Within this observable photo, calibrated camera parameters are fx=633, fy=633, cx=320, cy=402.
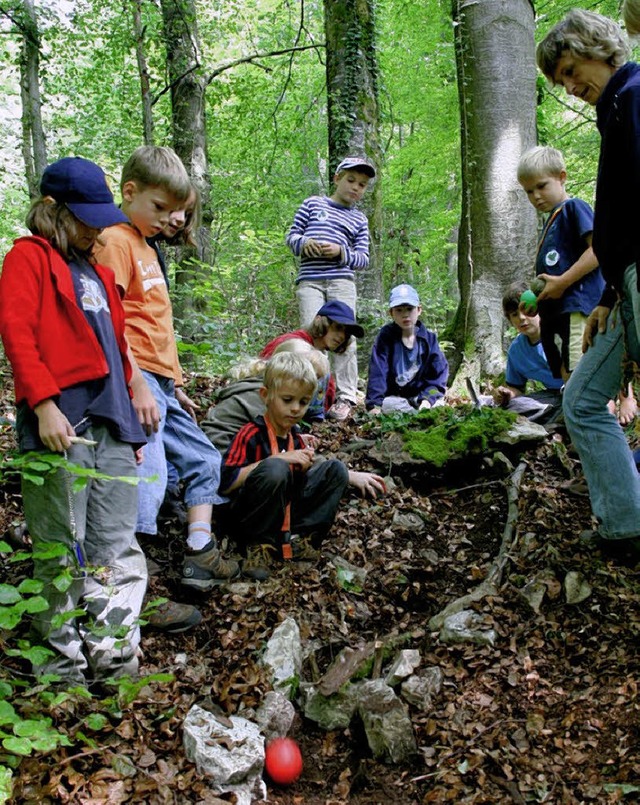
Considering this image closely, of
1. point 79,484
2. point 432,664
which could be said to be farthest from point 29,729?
point 432,664

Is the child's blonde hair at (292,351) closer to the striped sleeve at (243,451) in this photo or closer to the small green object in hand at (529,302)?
the striped sleeve at (243,451)

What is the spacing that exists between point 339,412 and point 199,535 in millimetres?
2520

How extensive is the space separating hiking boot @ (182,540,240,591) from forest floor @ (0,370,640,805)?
81mm

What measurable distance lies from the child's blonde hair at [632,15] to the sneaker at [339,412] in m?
3.62

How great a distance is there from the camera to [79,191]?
8.38ft

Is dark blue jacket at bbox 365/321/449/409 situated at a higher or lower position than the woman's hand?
lower

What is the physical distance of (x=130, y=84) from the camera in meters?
11.8

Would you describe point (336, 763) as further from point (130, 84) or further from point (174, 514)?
point (130, 84)

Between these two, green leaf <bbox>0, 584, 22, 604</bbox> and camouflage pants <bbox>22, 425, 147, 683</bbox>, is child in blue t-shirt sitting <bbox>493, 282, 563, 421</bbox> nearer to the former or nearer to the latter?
camouflage pants <bbox>22, 425, 147, 683</bbox>

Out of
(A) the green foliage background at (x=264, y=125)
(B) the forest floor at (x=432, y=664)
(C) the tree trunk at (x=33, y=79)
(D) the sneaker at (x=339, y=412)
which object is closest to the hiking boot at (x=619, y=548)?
(B) the forest floor at (x=432, y=664)

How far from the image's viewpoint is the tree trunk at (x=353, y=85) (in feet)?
24.9

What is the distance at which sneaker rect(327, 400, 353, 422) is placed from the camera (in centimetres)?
558

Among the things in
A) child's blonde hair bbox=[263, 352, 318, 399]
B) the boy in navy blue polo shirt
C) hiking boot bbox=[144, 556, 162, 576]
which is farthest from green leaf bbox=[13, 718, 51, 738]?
the boy in navy blue polo shirt

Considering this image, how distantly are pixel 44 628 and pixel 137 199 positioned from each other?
2.07 metres
